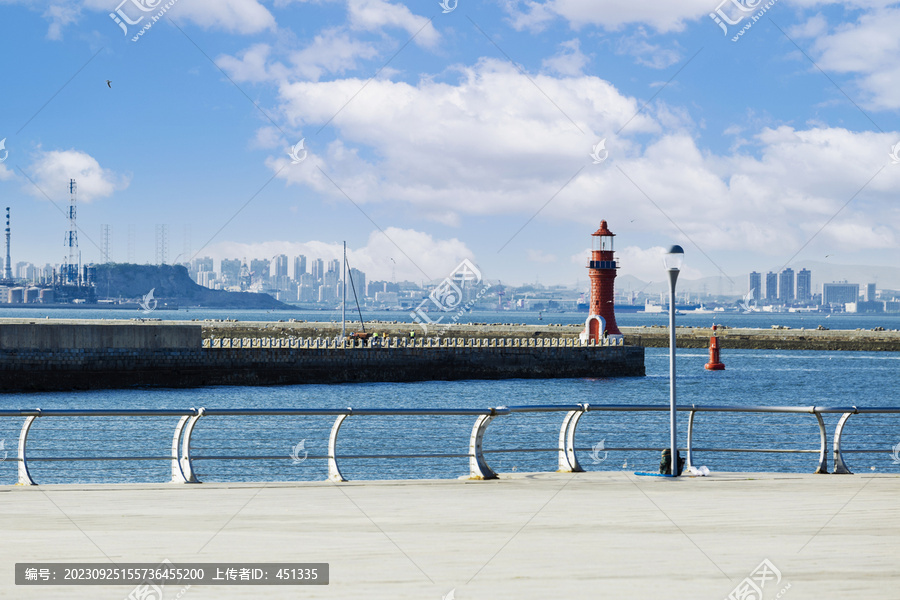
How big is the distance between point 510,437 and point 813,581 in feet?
76.2

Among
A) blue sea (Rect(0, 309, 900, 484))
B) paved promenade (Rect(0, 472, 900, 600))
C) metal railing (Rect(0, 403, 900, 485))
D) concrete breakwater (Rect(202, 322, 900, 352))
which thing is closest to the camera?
paved promenade (Rect(0, 472, 900, 600))

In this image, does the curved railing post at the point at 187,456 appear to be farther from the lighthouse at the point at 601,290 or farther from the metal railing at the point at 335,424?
the lighthouse at the point at 601,290

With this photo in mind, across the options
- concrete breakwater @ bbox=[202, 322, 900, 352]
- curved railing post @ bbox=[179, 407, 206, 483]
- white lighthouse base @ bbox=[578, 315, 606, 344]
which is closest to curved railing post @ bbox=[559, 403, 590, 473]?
curved railing post @ bbox=[179, 407, 206, 483]

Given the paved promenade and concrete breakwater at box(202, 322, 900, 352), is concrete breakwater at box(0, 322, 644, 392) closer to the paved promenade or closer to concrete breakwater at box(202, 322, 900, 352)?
the paved promenade

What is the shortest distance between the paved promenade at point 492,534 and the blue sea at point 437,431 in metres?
1.02

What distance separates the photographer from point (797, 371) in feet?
243

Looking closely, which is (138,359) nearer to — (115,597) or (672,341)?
(672,341)

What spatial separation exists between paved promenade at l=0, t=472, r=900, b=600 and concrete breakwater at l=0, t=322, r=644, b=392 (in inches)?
1475

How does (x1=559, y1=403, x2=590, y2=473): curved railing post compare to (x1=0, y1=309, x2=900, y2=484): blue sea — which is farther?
(x1=0, y1=309, x2=900, y2=484): blue sea

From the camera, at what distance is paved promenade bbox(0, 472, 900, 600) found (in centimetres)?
695

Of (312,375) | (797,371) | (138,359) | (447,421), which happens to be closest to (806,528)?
(447,421)

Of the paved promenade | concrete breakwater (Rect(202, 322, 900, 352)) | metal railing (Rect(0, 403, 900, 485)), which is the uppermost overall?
metal railing (Rect(0, 403, 900, 485))

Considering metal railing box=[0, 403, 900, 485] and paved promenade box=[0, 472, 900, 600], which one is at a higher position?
metal railing box=[0, 403, 900, 485]

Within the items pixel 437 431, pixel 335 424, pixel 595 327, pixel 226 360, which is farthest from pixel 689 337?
pixel 335 424
